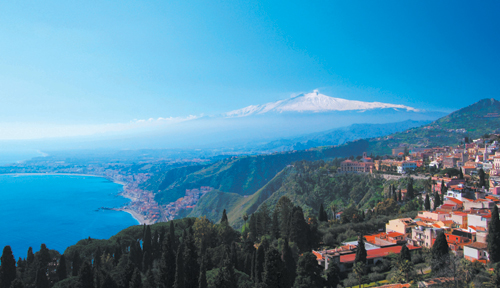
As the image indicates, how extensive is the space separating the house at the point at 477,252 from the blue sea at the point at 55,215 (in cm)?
4686

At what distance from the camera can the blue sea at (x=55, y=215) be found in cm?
4788

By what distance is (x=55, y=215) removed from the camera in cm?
6297

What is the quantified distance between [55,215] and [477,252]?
71214mm

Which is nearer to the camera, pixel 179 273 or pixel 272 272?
pixel 272 272

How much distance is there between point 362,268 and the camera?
1547cm

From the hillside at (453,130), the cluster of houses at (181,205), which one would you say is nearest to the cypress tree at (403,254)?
the cluster of houses at (181,205)

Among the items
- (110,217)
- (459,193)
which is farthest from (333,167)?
(110,217)

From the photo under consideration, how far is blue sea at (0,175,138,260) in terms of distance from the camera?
1885 inches

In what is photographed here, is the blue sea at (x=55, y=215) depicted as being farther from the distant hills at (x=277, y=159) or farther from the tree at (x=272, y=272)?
the tree at (x=272, y=272)

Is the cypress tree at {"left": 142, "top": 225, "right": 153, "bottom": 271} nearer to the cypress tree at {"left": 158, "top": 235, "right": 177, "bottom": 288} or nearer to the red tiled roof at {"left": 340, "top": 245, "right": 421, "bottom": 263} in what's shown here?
the cypress tree at {"left": 158, "top": 235, "right": 177, "bottom": 288}

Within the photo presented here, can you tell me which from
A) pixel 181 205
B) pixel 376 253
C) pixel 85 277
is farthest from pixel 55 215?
pixel 376 253

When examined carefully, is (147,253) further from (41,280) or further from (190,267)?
(190,267)

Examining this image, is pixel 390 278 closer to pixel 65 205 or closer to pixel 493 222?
pixel 493 222

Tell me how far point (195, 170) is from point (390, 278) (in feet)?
323
